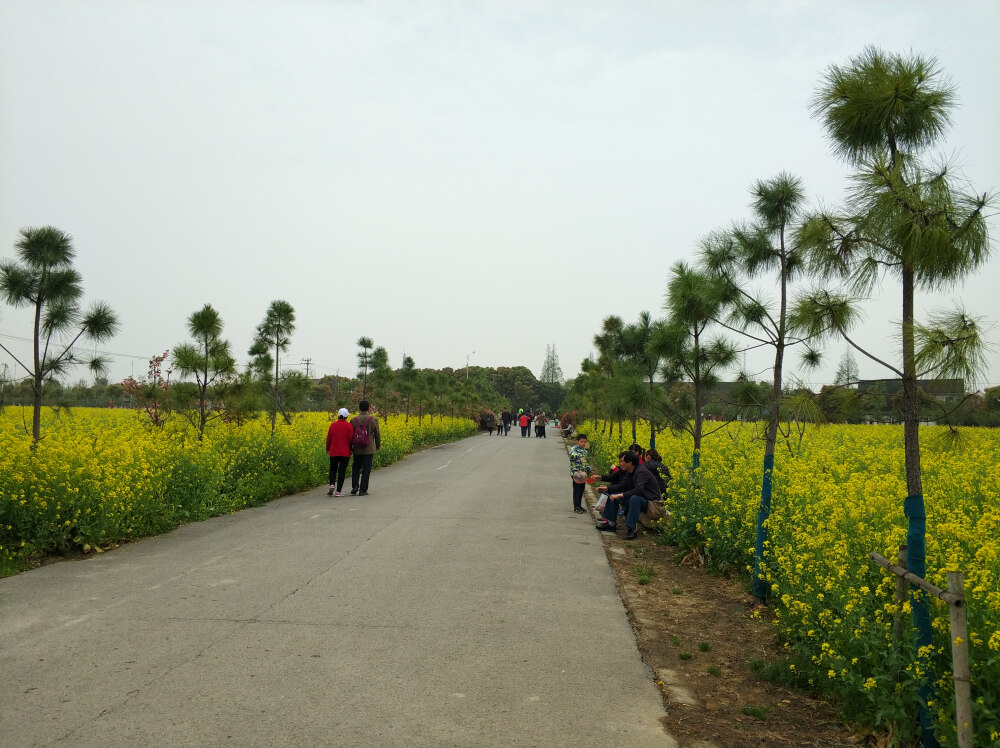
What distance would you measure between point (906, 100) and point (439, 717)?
179 inches

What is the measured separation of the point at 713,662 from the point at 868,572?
4.12 ft

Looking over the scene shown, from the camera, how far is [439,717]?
3879mm

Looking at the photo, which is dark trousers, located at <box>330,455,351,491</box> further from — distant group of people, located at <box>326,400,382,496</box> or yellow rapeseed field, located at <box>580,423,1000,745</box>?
yellow rapeseed field, located at <box>580,423,1000,745</box>

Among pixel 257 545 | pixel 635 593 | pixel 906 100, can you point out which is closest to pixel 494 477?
pixel 257 545

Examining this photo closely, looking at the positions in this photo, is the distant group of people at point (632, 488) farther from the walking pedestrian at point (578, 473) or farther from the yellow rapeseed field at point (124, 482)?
the yellow rapeseed field at point (124, 482)

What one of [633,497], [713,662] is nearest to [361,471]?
[633,497]

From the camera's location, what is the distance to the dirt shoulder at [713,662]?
3904mm

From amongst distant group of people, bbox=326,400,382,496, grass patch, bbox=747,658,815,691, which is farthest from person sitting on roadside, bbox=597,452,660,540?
distant group of people, bbox=326,400,382,496

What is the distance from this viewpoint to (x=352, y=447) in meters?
13.8

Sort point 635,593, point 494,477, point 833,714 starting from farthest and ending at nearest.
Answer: point 494,477 < point 635,593 < point 833,714

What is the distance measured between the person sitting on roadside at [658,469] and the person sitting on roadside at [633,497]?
0.58ft

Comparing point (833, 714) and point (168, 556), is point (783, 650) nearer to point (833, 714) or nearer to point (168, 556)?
point (833, 714)

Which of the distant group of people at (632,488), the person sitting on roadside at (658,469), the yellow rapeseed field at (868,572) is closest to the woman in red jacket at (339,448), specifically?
the distant group of people at (632,488)

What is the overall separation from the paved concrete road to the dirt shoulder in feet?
0.67
